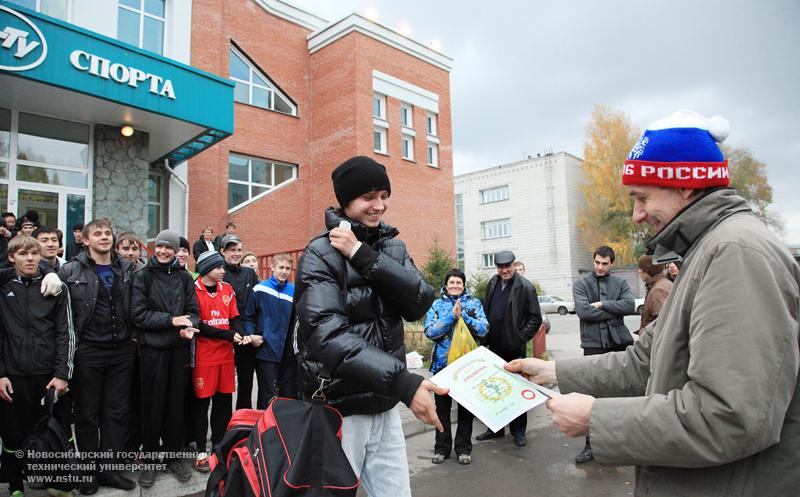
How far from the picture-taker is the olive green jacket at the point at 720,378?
3.99 feet

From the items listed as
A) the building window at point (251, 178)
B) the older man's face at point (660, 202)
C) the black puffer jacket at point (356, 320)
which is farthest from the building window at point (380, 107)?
the older man's face at point (660, 202)

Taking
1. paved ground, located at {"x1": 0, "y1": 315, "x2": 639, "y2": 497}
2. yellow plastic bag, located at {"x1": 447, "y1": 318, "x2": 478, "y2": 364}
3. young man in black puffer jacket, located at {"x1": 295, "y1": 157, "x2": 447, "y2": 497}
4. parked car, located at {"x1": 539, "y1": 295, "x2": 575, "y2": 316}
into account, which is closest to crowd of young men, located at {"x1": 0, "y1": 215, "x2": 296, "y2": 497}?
paved ground, located at {"x1": 0, "y1": 315, "x2": 639, "y2": 497}

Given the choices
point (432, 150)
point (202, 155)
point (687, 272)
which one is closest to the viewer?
point (687, 272)

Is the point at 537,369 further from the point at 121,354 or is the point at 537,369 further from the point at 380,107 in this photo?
the point at 380,107

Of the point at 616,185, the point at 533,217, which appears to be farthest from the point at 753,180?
the point at 533,217

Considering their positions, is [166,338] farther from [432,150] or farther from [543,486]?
[432,150]

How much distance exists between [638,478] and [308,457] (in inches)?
49.3

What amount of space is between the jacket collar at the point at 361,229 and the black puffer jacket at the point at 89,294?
308 cm

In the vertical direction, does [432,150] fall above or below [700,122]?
above

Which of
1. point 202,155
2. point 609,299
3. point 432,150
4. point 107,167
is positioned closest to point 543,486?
point 609,299

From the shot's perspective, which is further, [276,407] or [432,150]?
[432,150]

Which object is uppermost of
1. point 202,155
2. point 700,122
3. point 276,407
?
point 202,155

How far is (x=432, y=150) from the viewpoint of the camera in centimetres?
2138

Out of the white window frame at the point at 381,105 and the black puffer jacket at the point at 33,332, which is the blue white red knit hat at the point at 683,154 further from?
the white window frame at the point at 381,105
